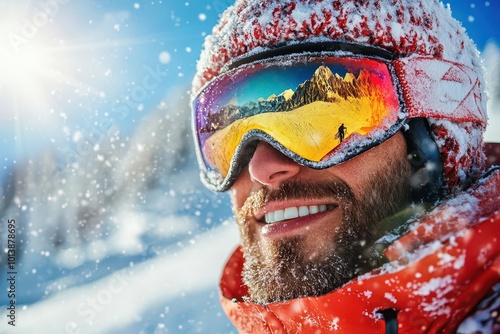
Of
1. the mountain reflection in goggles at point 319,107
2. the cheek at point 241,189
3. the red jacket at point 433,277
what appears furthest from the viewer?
the cheek at point 241,189

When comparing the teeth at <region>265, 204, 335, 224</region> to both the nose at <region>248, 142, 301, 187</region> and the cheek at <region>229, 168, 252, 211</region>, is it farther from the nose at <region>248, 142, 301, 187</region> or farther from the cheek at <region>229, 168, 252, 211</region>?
the cheek at <region>229, 168, 252, 211</region>

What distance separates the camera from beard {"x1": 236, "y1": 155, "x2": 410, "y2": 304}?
68.1 inches

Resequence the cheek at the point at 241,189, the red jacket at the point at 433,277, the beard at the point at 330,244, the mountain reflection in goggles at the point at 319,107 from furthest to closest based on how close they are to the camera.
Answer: the cheek at the point at 241,189 → the mountain reflection in goggles at the point at 319,107 → the beard at the point at 330,244 → the red jacket at the point at 433,277

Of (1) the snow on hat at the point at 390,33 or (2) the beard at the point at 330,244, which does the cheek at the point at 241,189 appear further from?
(1) the snow on hat at the point at 390,33

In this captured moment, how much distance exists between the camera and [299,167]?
1.92m

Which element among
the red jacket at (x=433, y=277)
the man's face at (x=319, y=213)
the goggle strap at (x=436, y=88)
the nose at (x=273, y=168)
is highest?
the goggle strap at (x=436, y=88)

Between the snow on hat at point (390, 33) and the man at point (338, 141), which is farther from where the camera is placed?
the snow on hat at point (390, 33)

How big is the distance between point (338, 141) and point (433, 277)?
2.32ft

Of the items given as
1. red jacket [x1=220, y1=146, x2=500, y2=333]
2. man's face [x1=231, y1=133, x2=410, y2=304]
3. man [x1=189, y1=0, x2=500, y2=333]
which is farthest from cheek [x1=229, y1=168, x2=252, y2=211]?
red jacket [x1=220, y1=146, x2=500, y2=333]

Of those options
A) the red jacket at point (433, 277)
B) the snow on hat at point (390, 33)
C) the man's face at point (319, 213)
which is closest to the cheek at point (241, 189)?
the man's face at point (319, 213)

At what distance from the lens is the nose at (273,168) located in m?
1.92

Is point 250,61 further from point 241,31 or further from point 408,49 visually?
point 408,49

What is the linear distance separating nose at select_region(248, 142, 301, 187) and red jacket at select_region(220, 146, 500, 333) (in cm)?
58

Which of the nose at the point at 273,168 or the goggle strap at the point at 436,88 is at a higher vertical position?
the goggle strap at the point at 436,88
